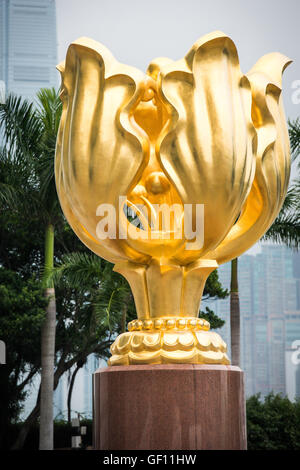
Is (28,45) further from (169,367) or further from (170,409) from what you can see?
(170,409)

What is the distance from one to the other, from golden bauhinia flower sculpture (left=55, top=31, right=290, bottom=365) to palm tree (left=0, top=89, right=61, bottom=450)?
7.80 m

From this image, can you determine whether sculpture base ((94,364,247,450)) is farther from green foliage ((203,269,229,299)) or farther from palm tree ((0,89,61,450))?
green foliage ((203,269,229,299))

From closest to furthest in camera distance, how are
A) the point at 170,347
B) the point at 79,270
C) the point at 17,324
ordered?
the point at 170,347 < the point at 79,270 < the point at 17,324

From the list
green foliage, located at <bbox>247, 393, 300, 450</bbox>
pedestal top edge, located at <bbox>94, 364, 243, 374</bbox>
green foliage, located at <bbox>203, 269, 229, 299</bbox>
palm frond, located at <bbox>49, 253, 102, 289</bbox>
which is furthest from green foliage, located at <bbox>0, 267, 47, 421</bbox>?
pedestal top edge, located at <bbox>94, 364, 243, 374</bbox>

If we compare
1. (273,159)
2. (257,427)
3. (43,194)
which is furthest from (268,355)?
(273,159)

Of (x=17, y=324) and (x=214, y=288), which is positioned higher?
(x=214, y=288)

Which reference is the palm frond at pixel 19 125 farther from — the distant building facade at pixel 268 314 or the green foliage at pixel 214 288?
the distant building facade at pixel 268 314

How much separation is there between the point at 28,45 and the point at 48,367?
17.1m

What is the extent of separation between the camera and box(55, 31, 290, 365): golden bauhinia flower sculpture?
13.9 ft

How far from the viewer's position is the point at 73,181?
14.2ft

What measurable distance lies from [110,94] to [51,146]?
825cm

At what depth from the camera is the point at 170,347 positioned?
13.8 feet

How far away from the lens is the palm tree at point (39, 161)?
40.6 feet

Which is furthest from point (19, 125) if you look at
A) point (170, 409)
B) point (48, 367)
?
point (170, 409)
